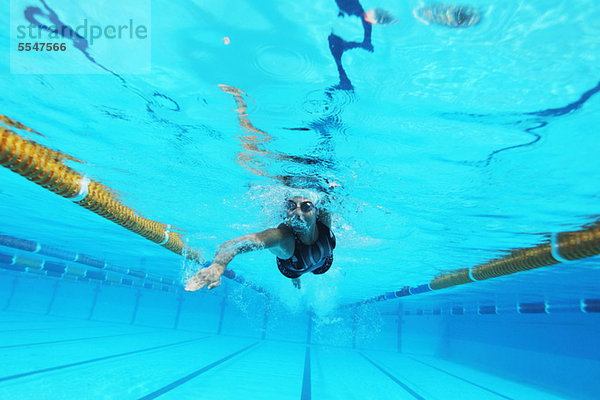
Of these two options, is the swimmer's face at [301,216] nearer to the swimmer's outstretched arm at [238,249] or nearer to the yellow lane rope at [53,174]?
the swimmer's outstretched arm at [238,249]

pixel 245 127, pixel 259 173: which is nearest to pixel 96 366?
pixel 259 173

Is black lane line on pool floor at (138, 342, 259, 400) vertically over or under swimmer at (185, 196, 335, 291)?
under

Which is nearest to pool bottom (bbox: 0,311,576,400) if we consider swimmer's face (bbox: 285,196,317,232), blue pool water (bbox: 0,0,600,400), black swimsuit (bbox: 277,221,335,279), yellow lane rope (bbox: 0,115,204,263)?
blue pool water (bbox: 0,0,600,400)

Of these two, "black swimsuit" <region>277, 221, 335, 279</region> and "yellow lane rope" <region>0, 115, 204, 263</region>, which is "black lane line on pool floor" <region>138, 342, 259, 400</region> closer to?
"yellow lane rope" <region>0, 115, 204, 263</region>

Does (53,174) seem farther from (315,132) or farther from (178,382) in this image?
(178,382)

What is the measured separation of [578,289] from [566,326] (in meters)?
7.89

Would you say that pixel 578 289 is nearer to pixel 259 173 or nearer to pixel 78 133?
pixel 259 173

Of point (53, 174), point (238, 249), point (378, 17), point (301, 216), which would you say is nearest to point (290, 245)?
point (301, 216)

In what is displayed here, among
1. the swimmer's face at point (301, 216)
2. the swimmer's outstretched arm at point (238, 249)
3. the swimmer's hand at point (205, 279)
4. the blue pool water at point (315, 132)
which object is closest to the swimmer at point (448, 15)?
the blue pool water at point (315, 132)

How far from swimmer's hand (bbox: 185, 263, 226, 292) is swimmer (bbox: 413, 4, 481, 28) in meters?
2.73

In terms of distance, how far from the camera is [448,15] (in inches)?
102

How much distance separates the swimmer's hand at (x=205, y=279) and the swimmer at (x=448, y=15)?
8.96 ft

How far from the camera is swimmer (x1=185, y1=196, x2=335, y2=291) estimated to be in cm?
258

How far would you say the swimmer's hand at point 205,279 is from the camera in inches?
91.6
